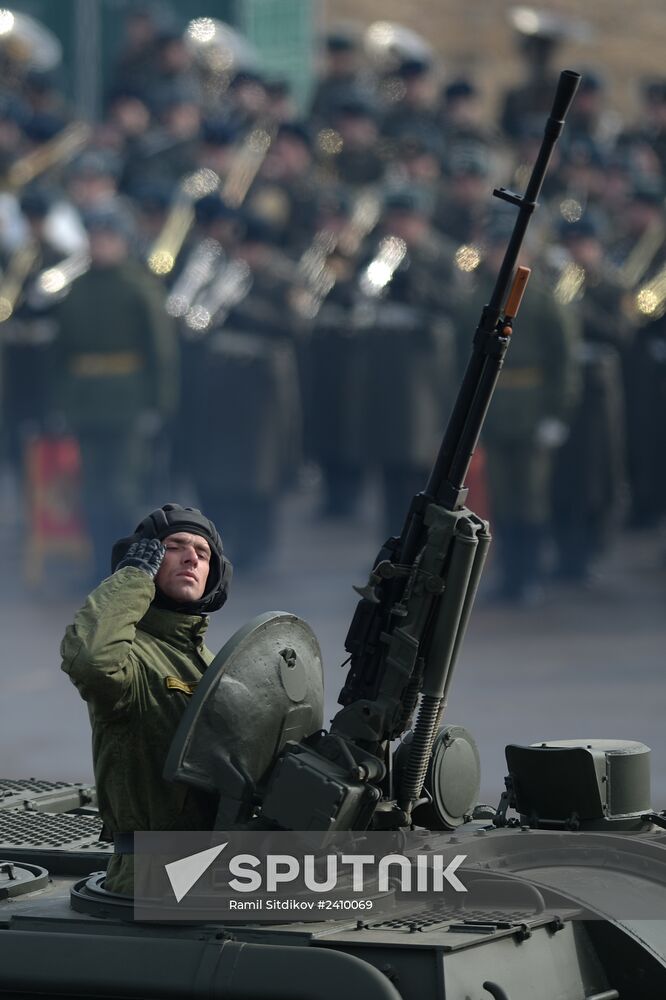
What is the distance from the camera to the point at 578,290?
14516 millimetres

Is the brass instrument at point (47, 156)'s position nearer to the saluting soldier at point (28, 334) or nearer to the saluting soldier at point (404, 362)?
the saluting soldier at point (28, 334)

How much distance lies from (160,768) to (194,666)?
27 cm

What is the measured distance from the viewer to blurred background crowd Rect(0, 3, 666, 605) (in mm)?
14141

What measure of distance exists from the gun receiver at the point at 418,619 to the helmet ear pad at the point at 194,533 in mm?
326

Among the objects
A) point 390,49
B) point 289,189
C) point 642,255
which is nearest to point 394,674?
point 642,255

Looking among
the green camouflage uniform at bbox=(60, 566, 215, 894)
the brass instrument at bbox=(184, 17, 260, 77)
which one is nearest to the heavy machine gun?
the green camouflage uniform at bbox=(60, 566, 215, 894)

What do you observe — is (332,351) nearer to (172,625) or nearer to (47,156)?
(47,156)

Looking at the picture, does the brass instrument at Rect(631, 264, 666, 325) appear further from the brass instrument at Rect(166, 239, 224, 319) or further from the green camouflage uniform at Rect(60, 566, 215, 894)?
the green camouflage uniform at Rect(60, 566, 215, 894)

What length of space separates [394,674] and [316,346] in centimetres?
1024

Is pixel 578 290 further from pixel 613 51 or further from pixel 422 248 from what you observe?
pixel 613 51

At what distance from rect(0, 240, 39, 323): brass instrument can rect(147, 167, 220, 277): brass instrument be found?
0.87m

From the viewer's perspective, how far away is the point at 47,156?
17.5 meters

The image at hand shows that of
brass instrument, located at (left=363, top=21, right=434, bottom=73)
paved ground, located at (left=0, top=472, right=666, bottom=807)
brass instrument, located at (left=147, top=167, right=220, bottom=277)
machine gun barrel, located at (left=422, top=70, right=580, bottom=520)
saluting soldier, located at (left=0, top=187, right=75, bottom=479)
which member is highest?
brass instrument, located at (left=363, top=21, right=434, bottom=73)

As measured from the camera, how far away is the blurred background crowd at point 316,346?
14.1 metres
